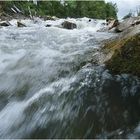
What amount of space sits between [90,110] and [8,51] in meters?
3.51

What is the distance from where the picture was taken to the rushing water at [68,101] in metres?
3.56

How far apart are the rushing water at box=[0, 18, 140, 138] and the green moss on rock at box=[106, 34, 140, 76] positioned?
0.11 meters

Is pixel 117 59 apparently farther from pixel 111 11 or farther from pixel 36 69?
pixel 111 11

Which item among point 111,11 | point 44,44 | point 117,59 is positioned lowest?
point 111,11

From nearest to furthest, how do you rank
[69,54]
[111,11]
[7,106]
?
[7,106]
[69,54]
[111,11]

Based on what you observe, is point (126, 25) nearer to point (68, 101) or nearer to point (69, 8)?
point (68, 101)

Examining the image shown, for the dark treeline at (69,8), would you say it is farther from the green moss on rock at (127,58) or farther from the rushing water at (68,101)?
the green moss on rock at (127,58)

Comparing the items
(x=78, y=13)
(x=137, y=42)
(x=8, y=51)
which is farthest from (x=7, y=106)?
(x=78, y=13)

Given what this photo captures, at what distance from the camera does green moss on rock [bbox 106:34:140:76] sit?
4.25 metres

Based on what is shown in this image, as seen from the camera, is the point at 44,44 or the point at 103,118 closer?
the point at 103,118

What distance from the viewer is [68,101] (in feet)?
13.2

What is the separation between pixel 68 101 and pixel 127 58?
1098mm

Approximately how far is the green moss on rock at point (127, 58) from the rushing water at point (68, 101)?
0.35 ft

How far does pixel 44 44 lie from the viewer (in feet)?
24.5
